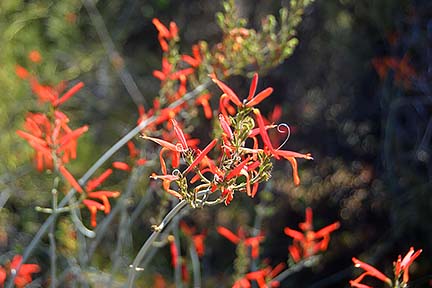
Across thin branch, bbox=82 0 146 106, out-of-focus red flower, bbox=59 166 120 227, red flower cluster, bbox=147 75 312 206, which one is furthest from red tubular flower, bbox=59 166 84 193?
thin branch, bbox=82 0 146 106

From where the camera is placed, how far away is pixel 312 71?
5.49m

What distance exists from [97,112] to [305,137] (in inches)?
64.9

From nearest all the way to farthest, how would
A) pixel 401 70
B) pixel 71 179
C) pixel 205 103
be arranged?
pixel 71 179 < pixel 205 103 < pixel 401 70

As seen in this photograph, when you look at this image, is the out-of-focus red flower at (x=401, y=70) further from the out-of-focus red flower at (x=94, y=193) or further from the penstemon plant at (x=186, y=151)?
the out-of-focus red flower at (x=94, y=193)

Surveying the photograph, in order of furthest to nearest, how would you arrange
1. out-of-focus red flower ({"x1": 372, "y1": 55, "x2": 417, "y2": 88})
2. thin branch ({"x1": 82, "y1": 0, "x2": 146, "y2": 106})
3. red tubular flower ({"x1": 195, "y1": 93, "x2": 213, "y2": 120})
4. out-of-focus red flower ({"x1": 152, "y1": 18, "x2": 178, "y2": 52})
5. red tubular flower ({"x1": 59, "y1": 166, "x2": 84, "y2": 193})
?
1. thin branch ({"x1": 82, "y1": 0, "x2": 146, "y2": 106})
2. out-of-focus red flower ({"x1": 372, "y1": 55, "x2": 417, "y2": 88})
3. out-of-focus red flower ({"x1": 152, "y1": 18, "x2": 178, "y2": 52})
4. red tubular flower ({"x1": 195, "y1": 93, "x2": 213, "y2": 120})
5. red tubular flower ({"x1": 59, "y1": 166, "x2": 84, "y2": 193})

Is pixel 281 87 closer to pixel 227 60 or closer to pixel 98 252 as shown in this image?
pixel 98 252

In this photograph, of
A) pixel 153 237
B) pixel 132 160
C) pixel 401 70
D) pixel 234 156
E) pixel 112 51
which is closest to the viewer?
pixel 234 156

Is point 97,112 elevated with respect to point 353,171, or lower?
elevated

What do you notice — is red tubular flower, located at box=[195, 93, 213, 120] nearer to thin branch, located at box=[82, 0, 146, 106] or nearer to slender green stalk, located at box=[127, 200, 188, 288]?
slender green stalk, located at box=[127, 200, 188, 288]

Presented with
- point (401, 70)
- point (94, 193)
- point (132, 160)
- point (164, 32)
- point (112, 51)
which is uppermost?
point (164, 32)

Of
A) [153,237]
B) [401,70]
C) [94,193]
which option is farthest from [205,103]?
[401,70]

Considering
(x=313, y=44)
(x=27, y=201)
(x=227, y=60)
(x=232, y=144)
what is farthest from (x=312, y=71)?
(x=232, y=144)

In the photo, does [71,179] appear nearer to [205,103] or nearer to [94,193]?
[94,193]

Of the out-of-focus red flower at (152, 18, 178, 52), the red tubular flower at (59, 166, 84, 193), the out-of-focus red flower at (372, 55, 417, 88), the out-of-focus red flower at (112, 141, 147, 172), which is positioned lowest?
the out-of-focus red flower at (372, 55, 417, 88)
